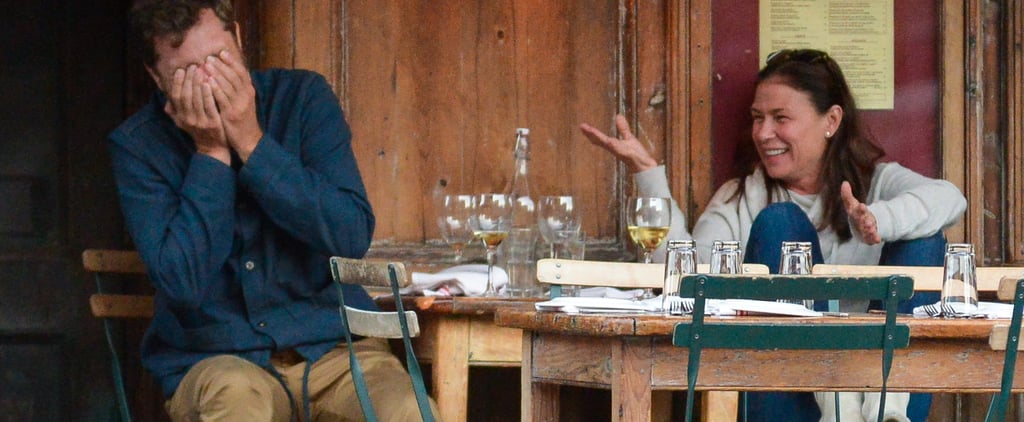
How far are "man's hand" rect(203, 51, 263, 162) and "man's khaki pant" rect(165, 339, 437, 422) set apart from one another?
0.48m

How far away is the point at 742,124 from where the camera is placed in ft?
14.5

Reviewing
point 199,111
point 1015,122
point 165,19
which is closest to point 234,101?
point 199,111

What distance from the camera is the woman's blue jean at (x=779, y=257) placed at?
11.2 ft

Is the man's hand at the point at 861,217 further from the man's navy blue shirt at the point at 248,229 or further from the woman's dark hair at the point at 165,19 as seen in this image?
the woman's dark hair at the point at 165,19

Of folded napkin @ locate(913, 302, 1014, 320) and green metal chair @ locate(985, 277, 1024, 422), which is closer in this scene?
green metal chair @ locate(985, 277, 1024, 422)

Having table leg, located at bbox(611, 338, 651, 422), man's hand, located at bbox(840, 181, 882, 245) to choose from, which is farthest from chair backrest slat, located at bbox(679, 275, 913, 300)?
man's hand, located at bbox(840, 181, 882, 245)

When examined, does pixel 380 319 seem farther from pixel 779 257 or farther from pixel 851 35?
pixel 851 35

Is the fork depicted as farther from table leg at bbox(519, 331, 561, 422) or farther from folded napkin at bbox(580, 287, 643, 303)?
folded napkin at bbox(580, 287, 643, 303)

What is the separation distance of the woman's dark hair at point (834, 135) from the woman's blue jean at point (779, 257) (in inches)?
12.5

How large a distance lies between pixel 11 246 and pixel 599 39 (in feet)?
7.57

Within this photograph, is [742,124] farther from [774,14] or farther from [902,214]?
[902,214]

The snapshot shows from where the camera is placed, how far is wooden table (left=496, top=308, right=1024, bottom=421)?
2193 mm

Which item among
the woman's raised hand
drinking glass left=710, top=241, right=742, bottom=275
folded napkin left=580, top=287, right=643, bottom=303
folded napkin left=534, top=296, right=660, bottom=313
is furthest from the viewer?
the woman's raised hand

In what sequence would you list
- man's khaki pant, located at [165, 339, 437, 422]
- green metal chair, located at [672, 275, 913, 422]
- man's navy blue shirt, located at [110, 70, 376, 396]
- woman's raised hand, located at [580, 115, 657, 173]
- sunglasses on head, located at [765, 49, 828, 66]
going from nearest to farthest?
green metal chair, located at [672, 275, 913, 422]
man's khaki pant, located at [165, 339, 437, 422]
man's navy blue shirt, located at [110, 70, 376, 396]
woman's raised hand, located at [580, 115, 657, 173]
sunglasses on head, located at [765, 49, 828, 66]
